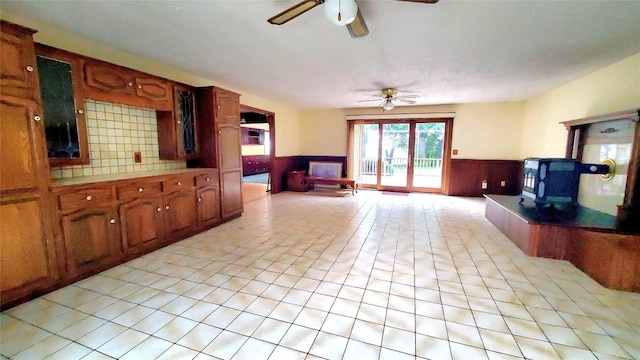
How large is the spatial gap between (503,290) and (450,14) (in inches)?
92.7

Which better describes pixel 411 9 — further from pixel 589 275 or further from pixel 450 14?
pixel 589 275

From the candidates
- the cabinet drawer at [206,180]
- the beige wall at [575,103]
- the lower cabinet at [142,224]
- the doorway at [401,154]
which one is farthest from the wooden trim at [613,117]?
the lower cabinet at [142,224]

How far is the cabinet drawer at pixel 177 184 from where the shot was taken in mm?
2979

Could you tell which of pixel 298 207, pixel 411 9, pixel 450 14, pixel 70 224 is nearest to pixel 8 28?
pixel 70 224

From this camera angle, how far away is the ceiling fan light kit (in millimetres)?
1615

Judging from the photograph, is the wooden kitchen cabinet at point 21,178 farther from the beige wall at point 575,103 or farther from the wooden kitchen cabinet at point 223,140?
the beige wall at point 575,103

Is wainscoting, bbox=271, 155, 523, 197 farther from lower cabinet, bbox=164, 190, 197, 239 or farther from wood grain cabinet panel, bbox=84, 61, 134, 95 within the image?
wood grain cabinet panel, bbox=84, 61, 134, 95

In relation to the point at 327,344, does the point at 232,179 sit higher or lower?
higher

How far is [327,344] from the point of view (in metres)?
1.56

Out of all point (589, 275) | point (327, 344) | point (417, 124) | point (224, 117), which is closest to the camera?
point (327, 344)

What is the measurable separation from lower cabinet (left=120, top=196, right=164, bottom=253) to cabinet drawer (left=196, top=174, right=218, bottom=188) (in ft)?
1.98

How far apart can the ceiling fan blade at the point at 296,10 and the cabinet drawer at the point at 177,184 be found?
221cm

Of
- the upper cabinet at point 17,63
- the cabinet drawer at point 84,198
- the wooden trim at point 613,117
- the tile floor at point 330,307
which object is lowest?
the tile floor at point 330,307

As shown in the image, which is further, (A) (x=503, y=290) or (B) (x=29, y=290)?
(A) (x=503, y=290)
